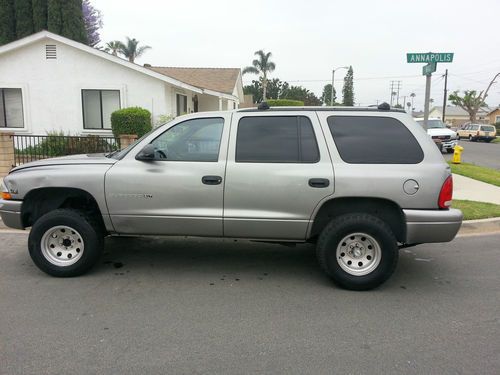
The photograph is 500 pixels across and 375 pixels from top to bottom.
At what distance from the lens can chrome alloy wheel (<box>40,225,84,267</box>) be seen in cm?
452

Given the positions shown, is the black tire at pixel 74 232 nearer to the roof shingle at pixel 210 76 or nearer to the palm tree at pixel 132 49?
the roof shingle at pixel 210 76

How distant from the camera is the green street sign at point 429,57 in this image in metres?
7.57

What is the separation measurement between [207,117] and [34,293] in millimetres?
2482

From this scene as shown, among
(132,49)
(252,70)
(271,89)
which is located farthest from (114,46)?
(271,89)

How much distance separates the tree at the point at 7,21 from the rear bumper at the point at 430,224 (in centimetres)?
→ 2429

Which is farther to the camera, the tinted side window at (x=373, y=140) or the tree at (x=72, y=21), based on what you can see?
the tree at (x=72, y=21)

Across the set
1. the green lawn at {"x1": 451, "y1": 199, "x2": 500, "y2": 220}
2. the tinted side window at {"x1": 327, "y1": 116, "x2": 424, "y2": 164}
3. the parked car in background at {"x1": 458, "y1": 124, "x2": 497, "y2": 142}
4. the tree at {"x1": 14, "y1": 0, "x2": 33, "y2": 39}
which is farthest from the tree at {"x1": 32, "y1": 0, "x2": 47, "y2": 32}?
the parked car in background at {"x1": 458, "y1": 124, "x2": 497, "y2": 142}

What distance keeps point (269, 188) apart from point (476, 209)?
5112 millimetres

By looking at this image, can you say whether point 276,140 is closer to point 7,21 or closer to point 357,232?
point 357,232

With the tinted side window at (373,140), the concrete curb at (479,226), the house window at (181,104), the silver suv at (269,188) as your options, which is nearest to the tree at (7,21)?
the house window at (181,104)

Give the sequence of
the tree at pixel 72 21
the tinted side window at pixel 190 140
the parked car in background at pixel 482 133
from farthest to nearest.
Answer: the parked car in background at pixel 482 133, the tree at pixel 72 21, the tinted side window at pixel 190 140

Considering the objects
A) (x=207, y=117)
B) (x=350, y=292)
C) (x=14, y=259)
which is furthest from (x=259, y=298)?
(x=14, y=259)

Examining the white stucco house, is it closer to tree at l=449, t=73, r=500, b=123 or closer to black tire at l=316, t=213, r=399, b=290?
black tire at l=316, t=213, r=399, b=290

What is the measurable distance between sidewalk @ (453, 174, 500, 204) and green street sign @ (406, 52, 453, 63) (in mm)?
2890
